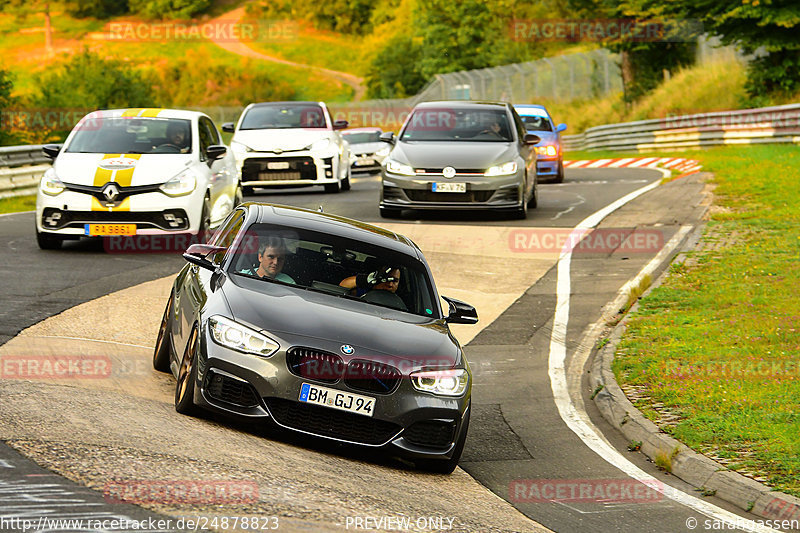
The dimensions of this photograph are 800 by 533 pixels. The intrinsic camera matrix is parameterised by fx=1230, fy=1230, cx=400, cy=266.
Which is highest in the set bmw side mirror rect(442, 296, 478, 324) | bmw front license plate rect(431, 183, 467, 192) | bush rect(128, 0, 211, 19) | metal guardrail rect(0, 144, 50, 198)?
bush rect(128, 0, 211, 19)

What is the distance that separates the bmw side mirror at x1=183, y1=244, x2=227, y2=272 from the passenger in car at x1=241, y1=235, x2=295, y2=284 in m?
0.26

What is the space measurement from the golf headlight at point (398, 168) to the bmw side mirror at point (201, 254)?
10750mm

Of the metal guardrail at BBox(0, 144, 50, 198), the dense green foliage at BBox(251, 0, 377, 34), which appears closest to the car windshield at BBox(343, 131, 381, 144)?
the metal guardrail at BBox(0, 144, 50, 198)

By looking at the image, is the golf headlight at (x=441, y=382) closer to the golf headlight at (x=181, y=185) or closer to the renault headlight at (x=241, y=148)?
the golf headlight at (x=181, y=185)

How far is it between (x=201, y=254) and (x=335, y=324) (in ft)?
5.21

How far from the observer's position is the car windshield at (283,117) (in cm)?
2520

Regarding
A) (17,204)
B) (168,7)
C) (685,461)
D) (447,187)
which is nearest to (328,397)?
(685,461)

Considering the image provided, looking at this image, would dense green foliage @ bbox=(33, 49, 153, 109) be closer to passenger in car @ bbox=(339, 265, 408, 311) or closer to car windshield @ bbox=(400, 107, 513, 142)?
car windshield @ bbox=(400, 107, 513, 142)

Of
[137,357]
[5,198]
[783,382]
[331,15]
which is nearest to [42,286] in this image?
[137,357]

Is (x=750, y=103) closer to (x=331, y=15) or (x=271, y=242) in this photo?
(x=271, y=242)

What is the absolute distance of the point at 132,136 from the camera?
53.0 feet

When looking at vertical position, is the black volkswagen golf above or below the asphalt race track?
above

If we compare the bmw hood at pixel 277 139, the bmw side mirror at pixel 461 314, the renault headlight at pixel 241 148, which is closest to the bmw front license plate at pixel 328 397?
the bmw side mirror at pixel 461 314

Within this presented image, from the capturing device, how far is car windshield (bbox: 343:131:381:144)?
39.4 m
